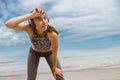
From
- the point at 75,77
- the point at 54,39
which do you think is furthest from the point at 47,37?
the point at 75,77

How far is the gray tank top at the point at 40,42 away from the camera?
5.89m

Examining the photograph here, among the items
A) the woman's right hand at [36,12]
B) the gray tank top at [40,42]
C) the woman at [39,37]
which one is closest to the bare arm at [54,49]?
the woman at [39,37]

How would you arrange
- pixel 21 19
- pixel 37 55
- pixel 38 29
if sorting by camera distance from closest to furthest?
pixel 21 19
pixel 38 29
pixel 37 55

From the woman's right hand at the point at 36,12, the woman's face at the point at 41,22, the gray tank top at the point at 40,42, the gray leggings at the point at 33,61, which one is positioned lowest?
the gray leggings at the point at 33,61

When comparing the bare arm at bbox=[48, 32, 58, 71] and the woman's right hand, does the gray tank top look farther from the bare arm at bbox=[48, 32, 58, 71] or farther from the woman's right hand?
the woman's right hand

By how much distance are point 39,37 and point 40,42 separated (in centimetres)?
13

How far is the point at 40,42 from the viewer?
235 inches

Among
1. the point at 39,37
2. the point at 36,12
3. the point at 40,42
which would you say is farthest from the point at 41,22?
the point at 40,42

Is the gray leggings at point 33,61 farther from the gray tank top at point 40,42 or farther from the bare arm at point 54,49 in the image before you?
A: the bare arm at point 54,49

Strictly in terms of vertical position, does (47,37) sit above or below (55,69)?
above

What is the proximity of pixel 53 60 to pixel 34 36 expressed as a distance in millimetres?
601

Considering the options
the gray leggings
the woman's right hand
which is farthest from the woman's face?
the gray leggings

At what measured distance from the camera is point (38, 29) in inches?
224

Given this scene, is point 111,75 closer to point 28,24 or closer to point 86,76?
point 86,76
